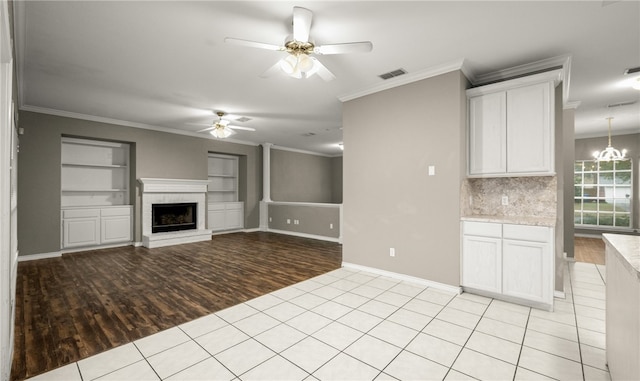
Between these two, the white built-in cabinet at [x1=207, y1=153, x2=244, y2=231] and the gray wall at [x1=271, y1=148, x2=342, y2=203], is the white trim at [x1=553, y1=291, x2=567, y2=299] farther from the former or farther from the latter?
the gray wall at [x1=271, y1=148, x2=342, y2=203]

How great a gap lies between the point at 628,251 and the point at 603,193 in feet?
27.3

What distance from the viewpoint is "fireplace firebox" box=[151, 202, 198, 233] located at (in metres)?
6.62

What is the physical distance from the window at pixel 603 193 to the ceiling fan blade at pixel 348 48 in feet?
27.8

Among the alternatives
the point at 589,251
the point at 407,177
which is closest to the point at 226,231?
the point at 407,177

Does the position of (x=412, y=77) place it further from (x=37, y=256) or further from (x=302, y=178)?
(x=302, y=178)

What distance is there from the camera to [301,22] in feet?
7.68

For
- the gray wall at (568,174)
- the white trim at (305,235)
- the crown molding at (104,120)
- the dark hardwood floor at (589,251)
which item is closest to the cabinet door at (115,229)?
the crown molding at (104,120)

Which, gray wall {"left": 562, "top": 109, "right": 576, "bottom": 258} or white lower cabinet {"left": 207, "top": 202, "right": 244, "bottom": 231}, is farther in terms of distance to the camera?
white lower cabinet {"left": 207, "top": 202, "right": 244, "bottom": 231}

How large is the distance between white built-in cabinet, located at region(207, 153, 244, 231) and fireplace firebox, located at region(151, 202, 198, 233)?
61 centimetres

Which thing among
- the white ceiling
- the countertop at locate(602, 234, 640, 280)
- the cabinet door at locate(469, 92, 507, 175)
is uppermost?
the white ceiling

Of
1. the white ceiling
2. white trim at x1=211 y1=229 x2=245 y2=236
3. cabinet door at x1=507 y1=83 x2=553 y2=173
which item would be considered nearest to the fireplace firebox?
white trim at x1=211 y1=229 x2=245 y2=236

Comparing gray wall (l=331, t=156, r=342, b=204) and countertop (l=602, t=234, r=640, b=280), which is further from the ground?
gray wall (l=331, t=156, r=342, b=204)

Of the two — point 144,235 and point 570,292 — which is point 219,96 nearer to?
point 144,235

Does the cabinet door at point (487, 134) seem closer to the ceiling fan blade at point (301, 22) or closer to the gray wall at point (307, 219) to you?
the ceiling fan blade at point (301, 22)
